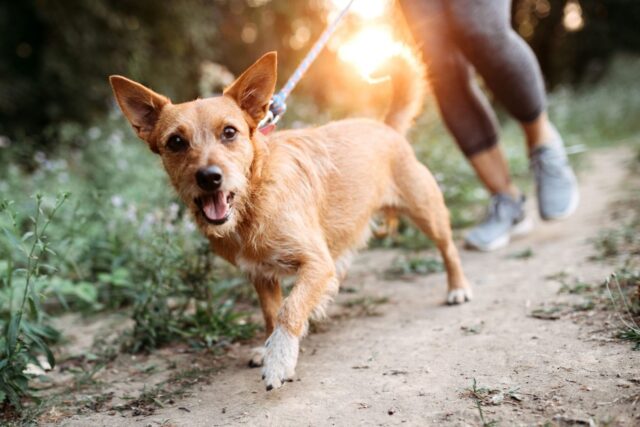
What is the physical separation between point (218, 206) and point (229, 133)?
1.11 ft

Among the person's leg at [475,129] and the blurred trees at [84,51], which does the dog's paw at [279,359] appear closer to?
the person's leg at [475,129]

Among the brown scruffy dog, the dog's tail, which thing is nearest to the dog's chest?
the brown scruffy dog

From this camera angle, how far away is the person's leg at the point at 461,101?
141 inches

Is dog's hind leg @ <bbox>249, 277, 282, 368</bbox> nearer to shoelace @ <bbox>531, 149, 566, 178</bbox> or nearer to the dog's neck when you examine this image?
the dog's neck

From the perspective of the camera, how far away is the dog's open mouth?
228 cm

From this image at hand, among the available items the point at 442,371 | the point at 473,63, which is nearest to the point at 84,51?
the point at 473,63

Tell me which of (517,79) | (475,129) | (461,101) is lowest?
(475,129)

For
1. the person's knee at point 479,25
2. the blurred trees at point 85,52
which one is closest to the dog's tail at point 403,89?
the person's knee at point 479,25

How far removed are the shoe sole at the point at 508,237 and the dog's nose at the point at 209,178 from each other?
8.07 ft

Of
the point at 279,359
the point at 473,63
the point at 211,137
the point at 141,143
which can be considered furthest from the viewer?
the point at 141,143

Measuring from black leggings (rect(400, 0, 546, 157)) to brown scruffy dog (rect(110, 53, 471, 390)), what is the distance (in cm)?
100

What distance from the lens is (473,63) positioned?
3.65 metres

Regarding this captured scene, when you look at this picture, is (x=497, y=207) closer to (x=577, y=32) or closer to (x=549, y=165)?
(x=549, y=165)

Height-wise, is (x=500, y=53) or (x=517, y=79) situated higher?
(x=500, y=53)
